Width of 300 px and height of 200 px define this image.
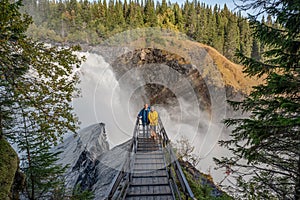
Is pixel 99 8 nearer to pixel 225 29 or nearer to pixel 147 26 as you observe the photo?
pixel 147 26

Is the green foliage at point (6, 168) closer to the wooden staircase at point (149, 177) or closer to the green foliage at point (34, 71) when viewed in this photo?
the green foliage at point (34, 71)

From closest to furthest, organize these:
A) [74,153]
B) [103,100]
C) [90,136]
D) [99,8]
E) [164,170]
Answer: [164,170], [74,153], [90,136], [103,100], [99,8]

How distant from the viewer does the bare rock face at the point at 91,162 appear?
9062mm

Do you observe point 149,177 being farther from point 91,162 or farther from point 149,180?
point 91,162

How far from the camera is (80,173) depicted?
958 cm

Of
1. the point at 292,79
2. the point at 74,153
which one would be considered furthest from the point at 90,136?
the point at 292,79

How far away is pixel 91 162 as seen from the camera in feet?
34.8

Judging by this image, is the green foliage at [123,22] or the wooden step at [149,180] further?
the green foliage at [123,22]

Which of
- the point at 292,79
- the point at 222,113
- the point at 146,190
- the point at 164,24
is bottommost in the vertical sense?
the point at 146,190

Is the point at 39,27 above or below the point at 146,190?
above

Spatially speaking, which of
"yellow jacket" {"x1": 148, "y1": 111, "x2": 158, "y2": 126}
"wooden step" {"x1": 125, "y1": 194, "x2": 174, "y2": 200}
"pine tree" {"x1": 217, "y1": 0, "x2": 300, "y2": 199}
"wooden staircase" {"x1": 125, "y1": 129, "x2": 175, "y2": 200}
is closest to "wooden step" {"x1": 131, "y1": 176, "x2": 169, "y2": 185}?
"wooden staircase" {"x1": 125, "y1": 129, "x2": 175, "y2": 200}

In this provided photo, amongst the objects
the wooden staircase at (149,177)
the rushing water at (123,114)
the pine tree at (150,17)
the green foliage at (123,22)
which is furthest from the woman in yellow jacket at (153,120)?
the pine tree at (150,17)

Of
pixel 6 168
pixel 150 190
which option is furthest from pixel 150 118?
pixel 6 168

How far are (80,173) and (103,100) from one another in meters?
22.6
